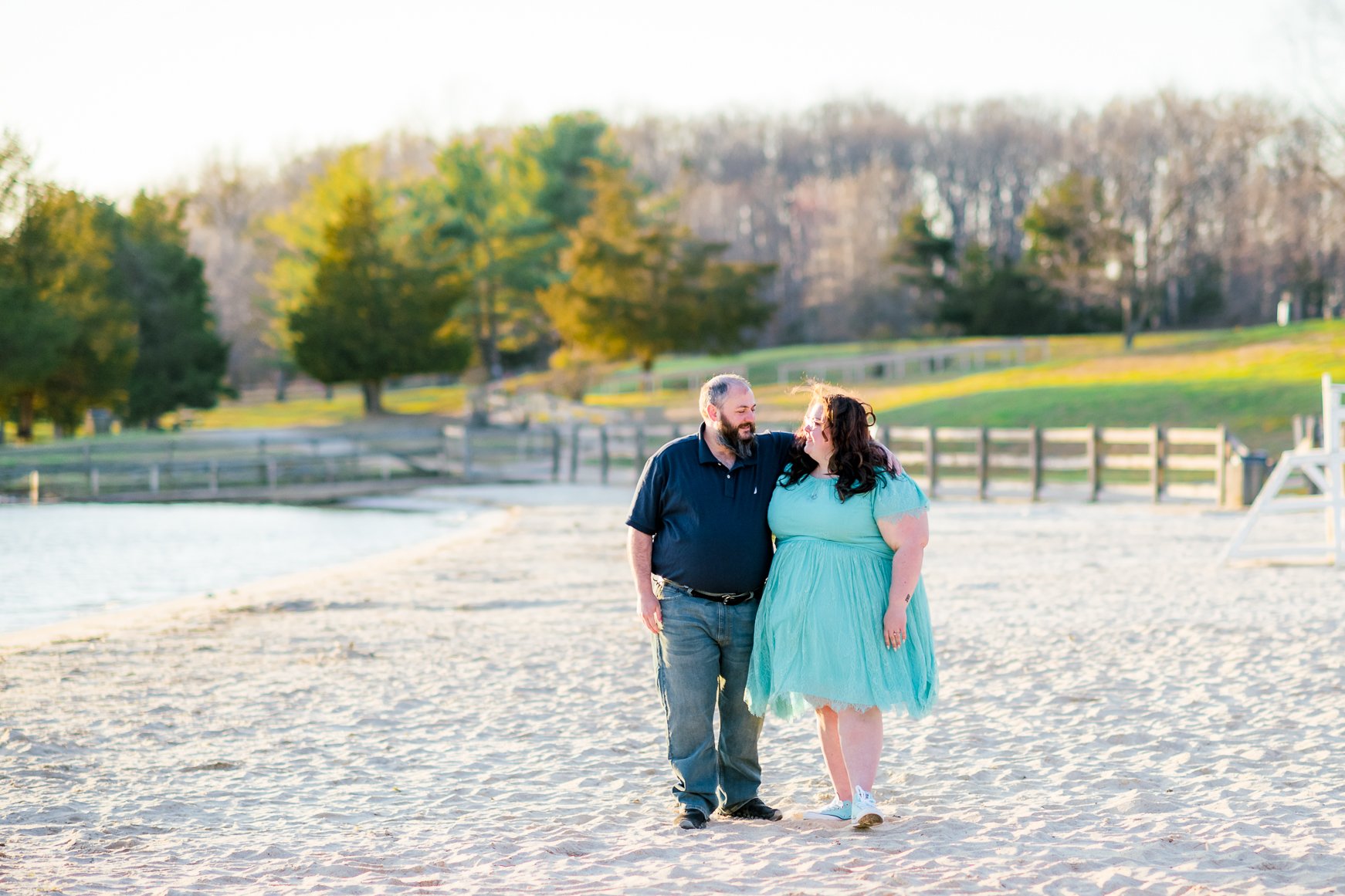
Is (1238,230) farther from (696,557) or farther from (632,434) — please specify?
(696,557)

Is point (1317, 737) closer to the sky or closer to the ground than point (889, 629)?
closer to the ground

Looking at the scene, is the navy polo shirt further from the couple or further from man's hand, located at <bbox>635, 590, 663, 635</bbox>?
man's hand, located at <bbox>635, 590, 663, 635</bbox>

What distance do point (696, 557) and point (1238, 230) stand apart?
51.2 metres

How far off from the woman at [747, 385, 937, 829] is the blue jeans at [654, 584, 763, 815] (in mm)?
131

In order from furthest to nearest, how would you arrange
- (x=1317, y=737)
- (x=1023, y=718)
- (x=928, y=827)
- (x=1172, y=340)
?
(x=1172, y=340) → (x=1023, y=718) → (x=1317, y=737) → (x=928, y=827)

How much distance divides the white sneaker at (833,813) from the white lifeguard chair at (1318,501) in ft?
25.6

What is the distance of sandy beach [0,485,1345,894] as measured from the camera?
4727 mm

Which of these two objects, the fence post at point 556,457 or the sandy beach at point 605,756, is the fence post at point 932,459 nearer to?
the fence post at point 556,457

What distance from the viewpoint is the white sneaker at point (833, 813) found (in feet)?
17.2

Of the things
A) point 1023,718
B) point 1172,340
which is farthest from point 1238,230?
point 1023,718

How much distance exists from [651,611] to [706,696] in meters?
0.40

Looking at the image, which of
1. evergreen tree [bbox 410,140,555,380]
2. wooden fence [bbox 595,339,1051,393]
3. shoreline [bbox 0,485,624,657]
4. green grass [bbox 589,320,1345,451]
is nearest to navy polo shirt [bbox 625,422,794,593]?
shoreline [bbox 0,485,624,657]

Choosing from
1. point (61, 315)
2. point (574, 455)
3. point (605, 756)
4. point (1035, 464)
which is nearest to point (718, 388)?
point (605, 756)

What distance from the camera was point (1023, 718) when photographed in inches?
283
